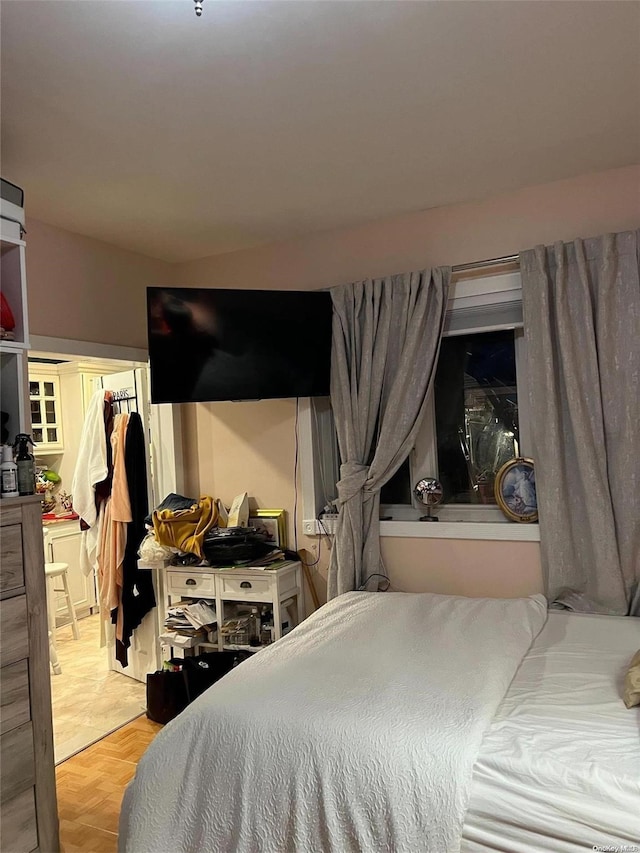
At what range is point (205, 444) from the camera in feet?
12.7

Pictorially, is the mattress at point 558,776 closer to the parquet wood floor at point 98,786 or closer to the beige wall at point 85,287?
the parquet wood floor at point 98,786

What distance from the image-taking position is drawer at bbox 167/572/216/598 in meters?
3.41

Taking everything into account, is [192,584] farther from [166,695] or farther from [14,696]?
[14,696]

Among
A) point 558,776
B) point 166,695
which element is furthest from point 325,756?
point 166,695

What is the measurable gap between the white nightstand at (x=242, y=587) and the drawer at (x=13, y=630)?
136cm

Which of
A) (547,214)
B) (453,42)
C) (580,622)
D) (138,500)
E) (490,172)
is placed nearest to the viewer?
(453,42)

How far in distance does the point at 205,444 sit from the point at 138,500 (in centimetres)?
53

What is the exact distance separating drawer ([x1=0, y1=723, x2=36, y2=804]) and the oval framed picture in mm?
2231

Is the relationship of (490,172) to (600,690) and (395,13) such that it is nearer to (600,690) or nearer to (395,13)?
(395,13)

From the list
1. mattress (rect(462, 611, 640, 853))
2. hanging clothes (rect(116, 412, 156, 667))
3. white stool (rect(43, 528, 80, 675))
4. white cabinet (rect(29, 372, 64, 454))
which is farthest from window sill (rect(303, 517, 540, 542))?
white cabinet (rect(29, 372, 64, 454))

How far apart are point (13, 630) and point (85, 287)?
75.4 inches

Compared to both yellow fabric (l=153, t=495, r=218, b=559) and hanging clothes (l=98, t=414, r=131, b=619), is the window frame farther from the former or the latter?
hanging clothes (l=98, t=414, r=131, b=619)

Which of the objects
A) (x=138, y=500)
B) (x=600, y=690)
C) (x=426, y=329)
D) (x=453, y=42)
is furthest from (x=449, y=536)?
(x=453, y=42)

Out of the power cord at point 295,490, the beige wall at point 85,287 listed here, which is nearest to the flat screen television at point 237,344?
the power cord at point 295,490
